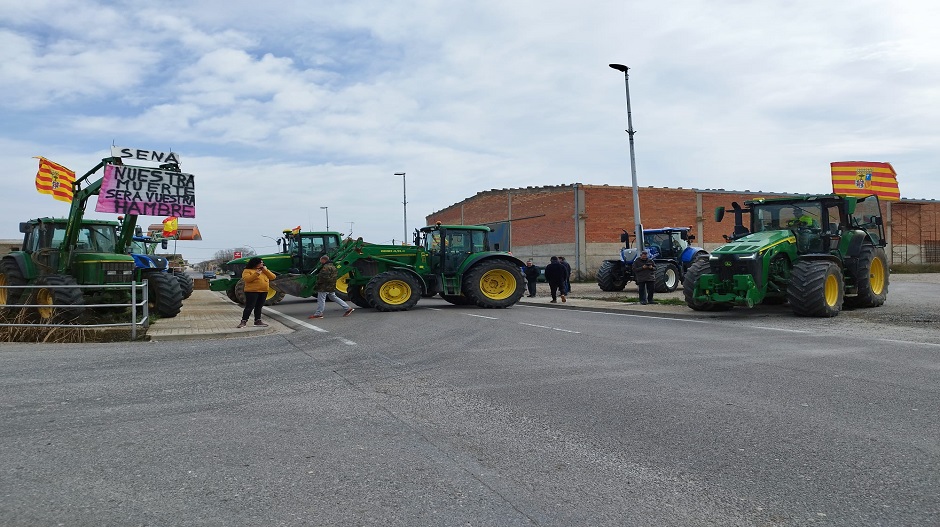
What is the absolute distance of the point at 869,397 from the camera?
21.9 ft

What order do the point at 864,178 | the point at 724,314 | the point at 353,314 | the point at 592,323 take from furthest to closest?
the point at 864,178
the point at 353,314
the point at 724,314
the point at 592,323

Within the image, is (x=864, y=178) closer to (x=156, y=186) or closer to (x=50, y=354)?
(x=156, y=186)

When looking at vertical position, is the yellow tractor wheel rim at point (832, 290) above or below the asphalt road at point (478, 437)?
above

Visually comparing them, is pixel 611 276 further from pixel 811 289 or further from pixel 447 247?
pixel 811 289

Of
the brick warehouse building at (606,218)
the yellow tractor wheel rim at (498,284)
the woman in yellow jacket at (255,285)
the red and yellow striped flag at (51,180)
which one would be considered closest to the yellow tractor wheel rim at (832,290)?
the yellow tractor wheel rim at (498,284)

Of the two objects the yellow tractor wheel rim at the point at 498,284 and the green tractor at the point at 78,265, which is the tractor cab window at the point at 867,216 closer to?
the yellow tractor wheel rim at the point at 498,284

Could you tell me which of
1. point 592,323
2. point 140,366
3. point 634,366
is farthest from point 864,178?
point 140,366

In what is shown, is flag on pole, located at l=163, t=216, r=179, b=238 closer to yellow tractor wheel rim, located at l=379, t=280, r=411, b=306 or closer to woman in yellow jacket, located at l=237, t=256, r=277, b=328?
yellow tractor wheel rim, located at l=379, t=280, r=411, b=306

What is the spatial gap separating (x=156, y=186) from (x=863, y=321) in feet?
47.4

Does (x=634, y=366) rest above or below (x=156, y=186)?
below

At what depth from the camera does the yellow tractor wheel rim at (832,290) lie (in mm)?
15484

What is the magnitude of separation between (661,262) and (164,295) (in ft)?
60.4

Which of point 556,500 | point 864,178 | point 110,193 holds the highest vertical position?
point 864,178

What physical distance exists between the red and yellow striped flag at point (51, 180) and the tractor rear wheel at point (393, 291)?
13.8 metres
